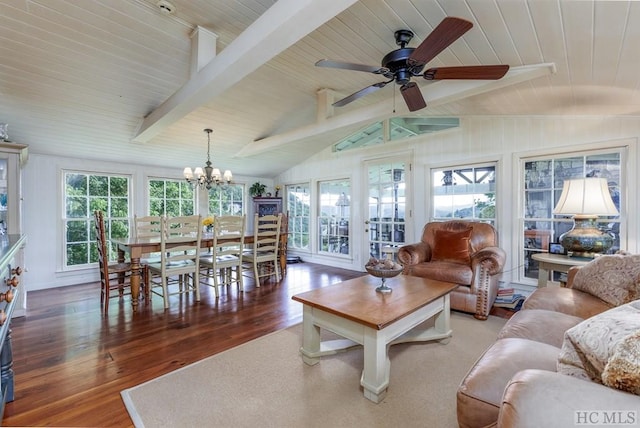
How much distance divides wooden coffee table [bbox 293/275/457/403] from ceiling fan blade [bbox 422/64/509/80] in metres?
1.57

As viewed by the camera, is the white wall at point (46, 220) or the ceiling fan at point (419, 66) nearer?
the ceiling fan at point (419, 66)

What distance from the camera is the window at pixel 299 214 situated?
21.4 feet

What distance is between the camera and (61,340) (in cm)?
253

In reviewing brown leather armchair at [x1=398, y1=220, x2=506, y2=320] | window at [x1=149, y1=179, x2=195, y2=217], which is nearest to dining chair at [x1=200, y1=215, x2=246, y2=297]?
window at [x1=149, y1=179, x2=195, y2=217]

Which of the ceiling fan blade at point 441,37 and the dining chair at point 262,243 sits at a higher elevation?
the ceiling fan blade at point 441,37

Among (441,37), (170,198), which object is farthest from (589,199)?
(170,198)

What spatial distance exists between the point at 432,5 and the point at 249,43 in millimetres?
1190

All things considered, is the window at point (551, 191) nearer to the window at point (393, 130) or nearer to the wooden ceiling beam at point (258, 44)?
the window at point (393, 130)

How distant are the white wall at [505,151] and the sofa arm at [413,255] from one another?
0.96 meters

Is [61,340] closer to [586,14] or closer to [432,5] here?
[432,5]

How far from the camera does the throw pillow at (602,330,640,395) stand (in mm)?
708

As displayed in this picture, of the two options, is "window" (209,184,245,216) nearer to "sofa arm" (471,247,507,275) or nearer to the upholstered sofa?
"sofa arm" (471,247,507,275)

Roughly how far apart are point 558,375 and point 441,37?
1624 mm

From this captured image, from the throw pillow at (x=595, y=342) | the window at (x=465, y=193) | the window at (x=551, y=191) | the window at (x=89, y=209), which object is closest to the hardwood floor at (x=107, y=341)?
the window at (x=89, y=209)
